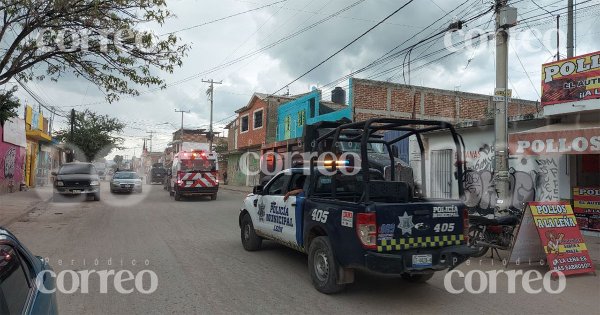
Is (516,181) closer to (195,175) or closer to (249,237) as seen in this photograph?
(249,237)

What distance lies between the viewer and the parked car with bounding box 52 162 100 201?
63.9 ft

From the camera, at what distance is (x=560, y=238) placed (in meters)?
7.09

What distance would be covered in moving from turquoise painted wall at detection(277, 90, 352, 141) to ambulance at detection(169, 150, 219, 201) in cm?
651

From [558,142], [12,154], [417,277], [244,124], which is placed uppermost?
[244,124]

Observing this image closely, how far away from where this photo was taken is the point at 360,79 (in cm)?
2338

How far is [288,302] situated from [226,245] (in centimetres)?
405

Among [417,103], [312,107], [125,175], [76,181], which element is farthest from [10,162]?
[417,103]

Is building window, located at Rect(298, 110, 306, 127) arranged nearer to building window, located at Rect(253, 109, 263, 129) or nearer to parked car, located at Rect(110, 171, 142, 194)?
building window, located at Rect(253, 109, 263, 129)

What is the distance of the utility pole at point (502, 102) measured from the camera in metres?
9.06

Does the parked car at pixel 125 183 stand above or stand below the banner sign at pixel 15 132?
below

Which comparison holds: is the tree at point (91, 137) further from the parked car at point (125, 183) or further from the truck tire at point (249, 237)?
the truck tire at point (249, 237)

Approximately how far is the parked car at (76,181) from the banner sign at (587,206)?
18746mm

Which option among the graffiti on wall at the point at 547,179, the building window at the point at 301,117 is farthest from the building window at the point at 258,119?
the graffiti on wall at the point at 547,179

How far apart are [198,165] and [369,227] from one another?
1723cm
